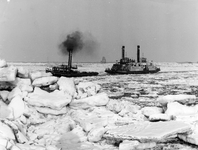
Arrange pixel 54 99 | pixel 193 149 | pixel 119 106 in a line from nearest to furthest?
pixel 193 149
pixel 54 99
pixel 119 106

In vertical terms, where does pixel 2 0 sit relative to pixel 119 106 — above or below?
above

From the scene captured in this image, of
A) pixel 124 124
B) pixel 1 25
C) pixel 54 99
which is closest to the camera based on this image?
pixel 124 124

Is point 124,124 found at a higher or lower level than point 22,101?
lower

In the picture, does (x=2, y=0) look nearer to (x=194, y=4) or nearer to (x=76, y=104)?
(x=76, y=104)

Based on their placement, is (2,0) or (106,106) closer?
(106,106)

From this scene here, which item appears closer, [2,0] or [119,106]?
[119,106]

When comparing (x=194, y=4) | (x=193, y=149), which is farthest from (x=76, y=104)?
(x=194, y=4)

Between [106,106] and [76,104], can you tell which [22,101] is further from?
[106,106]

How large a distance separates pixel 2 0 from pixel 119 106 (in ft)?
13.4

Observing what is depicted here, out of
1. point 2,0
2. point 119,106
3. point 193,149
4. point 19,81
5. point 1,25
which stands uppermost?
point 2,0

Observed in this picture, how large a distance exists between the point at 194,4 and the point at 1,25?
5541mm

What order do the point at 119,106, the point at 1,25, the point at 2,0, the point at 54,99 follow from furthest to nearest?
the point at 1,25 < the point at 2,0 < the point at 119,106 < the point at 54,99

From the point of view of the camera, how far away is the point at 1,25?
19.7 feet

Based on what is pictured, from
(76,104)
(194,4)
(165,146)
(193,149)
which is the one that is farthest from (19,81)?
(194,4)
